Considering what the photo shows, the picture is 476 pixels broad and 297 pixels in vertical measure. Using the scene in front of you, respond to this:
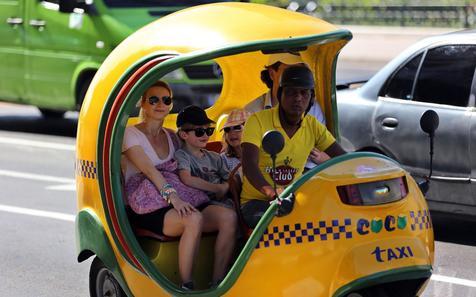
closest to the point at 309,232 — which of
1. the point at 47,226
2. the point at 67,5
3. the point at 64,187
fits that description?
the point at 47,226

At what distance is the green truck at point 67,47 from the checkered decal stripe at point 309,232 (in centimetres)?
807

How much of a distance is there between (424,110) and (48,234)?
10.3 ft

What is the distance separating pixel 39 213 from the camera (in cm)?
1005

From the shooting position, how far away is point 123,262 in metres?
6.09

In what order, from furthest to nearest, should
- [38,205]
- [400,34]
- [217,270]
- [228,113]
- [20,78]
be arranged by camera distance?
[400,34]
[20,78]
[38,205]
[228,113]
[217,270]

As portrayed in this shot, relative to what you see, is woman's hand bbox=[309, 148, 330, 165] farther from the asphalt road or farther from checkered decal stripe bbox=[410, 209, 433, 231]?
the asphalt road

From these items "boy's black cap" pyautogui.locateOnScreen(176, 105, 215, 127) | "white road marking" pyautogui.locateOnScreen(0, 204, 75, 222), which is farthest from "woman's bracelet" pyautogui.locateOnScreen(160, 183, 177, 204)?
"white road marking" pyautogui.locateOnScreen(0, 204, 75, 222)

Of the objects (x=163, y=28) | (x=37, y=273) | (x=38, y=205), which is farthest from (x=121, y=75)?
(x=38, y=205)

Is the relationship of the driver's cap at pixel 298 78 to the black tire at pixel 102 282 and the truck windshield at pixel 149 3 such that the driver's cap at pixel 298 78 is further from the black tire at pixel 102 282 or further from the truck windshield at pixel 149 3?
the truck windshield at pixel 149 3

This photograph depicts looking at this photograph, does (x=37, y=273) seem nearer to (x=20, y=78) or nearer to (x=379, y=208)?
(x=379, y=208)

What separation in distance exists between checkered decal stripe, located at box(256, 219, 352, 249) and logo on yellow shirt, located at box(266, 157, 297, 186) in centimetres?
59

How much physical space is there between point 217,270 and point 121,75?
1.13 m

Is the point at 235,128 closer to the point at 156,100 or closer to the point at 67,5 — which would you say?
the point at 156,100

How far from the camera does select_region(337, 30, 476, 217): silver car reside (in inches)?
333
